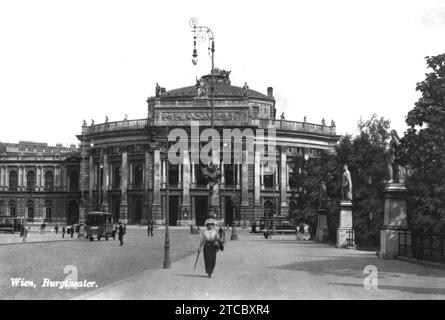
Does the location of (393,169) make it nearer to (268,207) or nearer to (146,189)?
(268,207)

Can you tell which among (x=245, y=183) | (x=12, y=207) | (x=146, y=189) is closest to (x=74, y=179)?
(x=12, y=207)

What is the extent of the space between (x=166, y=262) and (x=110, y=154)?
60.0 m

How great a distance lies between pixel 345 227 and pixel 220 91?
152ft

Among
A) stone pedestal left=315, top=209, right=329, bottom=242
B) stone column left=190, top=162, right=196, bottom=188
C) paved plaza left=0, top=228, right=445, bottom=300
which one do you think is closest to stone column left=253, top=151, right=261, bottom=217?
stone column left=190, top=162, right=196, bottom=188

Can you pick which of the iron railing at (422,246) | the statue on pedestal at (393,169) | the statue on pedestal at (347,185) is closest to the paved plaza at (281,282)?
the iron railing at (422,246)

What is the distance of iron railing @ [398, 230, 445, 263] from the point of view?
1773cm

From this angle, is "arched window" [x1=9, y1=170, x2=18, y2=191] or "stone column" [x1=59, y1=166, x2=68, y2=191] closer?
"stone column" [x1=59, y1=166, x2=68, y2=191]

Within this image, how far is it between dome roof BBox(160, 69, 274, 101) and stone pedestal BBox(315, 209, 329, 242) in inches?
1446

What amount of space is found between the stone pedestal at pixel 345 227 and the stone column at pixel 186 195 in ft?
135

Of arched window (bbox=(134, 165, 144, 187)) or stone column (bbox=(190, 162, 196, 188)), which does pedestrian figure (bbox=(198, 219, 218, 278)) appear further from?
arched window (bbox=(134, 165, 144, 187))

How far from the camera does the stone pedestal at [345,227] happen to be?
28.7 metres

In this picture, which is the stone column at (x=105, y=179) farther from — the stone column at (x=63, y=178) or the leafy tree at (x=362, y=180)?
the leafy tree at (x=362, y=180)
